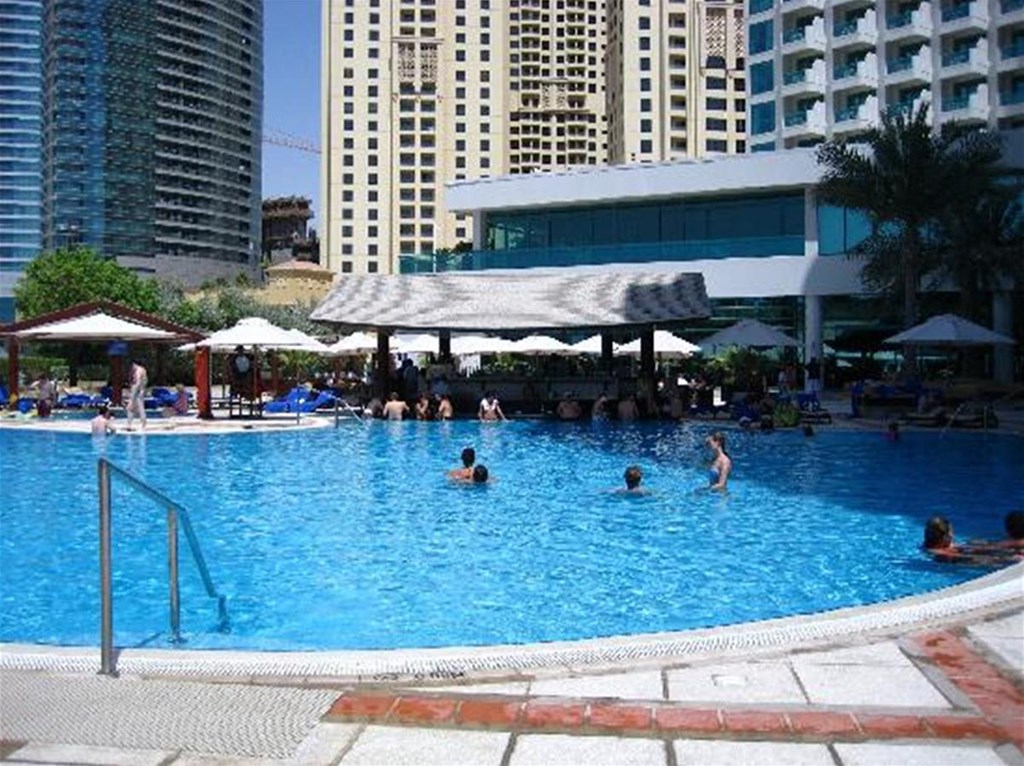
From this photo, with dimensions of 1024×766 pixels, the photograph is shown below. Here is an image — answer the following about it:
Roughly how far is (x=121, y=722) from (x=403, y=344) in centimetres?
3653

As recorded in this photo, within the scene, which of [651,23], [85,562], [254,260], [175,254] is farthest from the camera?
[254,260]

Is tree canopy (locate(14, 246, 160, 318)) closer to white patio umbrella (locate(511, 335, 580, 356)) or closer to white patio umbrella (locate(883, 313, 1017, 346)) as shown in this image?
white patio umbrella (locate(511, 335, 580, 356))

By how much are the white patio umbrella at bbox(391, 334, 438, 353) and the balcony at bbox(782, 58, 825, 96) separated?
34.8 m

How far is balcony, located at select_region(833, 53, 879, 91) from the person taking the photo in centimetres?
6469

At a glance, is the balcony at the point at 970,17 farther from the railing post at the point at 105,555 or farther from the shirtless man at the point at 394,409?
the railing post at the point at 105,555

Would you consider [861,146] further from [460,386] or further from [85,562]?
[85,562]

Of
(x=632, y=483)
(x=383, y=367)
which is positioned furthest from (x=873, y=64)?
(x=632, y=483)

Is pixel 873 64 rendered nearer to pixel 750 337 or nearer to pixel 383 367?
pixel 750 337

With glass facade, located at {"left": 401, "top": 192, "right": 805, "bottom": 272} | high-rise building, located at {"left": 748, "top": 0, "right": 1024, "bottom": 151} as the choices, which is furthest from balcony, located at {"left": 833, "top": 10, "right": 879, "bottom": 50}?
glass facade, located at {"left": 401, "top": 192, "right": 805, "bottom": 272}

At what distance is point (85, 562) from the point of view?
11547 mm

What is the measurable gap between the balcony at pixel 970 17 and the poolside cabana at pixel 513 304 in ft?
130

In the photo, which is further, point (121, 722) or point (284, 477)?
point (284, 477)

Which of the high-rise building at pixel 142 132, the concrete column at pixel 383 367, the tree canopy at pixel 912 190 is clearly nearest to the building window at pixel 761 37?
the tree canopy at pixel 912 190

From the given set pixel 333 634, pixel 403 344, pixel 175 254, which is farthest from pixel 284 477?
pixel 175 254
